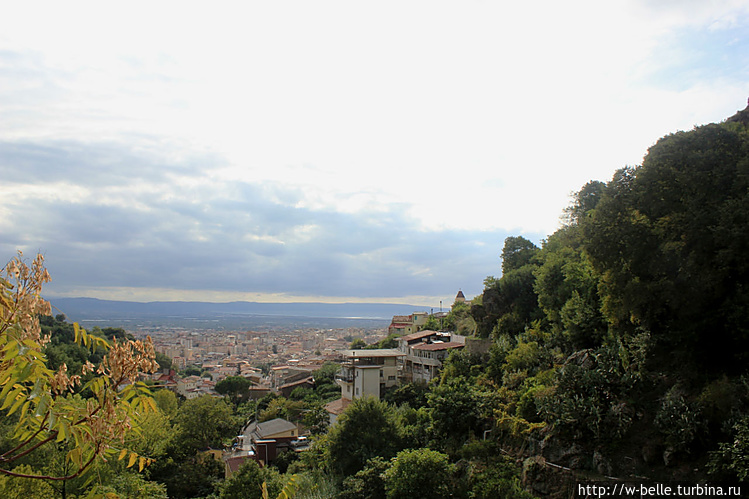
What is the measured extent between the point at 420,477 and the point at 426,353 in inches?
830

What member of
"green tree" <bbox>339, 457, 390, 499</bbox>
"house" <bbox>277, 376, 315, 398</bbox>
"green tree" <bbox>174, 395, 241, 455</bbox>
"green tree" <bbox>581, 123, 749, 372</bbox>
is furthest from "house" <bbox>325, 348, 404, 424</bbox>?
"green tree" <bbox>581, 123, 749, 372</bbox>

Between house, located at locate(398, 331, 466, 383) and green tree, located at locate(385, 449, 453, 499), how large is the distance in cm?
1628

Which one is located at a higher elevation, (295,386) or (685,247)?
(685,247)

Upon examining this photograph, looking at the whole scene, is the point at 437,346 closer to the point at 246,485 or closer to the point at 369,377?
the point at 369,377

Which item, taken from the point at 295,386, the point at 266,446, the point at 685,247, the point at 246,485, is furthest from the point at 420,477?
the point at 295,386

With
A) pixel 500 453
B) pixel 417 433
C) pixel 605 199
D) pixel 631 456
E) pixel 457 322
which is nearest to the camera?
pixel 631 456

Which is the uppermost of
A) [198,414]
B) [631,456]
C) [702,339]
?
[702,339]

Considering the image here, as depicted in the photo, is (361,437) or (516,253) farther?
(516,253)

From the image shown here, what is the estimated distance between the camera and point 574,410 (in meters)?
14.7

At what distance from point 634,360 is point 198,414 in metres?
28.2

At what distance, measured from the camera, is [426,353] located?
37125mm

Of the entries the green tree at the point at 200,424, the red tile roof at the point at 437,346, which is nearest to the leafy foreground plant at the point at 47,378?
the green tree at the point at 200,424

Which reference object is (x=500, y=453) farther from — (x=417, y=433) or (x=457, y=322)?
(x=457, y=322)

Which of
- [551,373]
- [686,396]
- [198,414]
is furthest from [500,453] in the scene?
[198,414]
